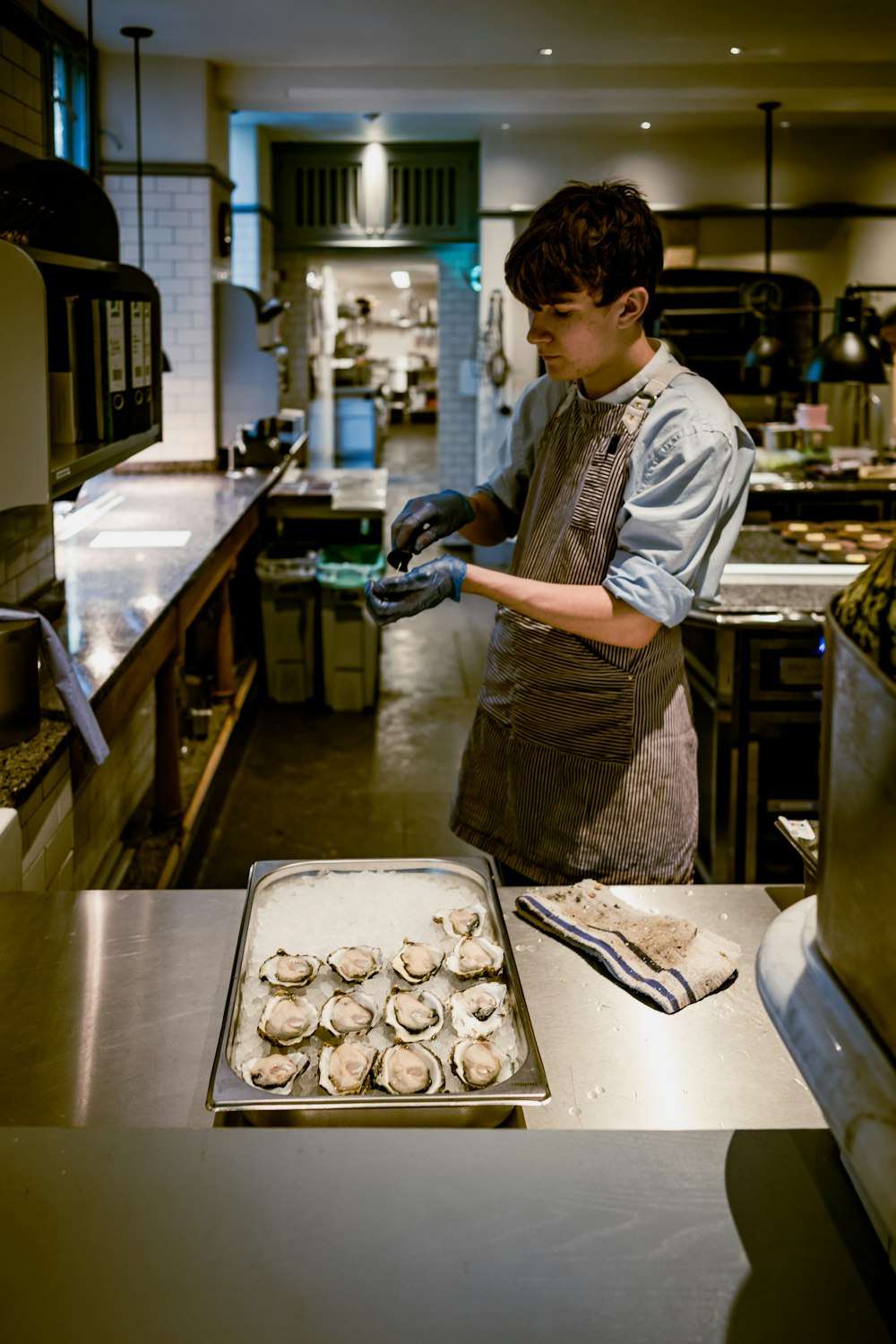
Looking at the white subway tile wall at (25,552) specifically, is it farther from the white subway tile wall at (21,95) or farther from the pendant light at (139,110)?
the pendant light at (139,110)

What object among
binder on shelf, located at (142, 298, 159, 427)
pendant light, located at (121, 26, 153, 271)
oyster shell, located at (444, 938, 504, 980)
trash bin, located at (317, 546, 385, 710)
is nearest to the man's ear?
oyster shell, located at (444, 938, 504, 980)

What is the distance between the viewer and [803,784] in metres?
→ 3.77

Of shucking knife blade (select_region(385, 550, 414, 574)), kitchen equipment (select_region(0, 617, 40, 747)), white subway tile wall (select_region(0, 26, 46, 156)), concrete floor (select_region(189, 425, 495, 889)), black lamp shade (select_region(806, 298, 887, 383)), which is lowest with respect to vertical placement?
concrete floor (select_region(189, 425, 495, 889))

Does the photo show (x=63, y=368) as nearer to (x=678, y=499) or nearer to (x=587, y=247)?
(x=587, y=247)

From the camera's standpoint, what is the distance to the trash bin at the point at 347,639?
627 centimetres

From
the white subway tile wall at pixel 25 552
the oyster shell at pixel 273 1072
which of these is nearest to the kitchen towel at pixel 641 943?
the oyster shell at pixel 273 1072

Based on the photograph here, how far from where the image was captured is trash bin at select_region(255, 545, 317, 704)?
634 centimetres

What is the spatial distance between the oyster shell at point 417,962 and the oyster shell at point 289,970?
9 centimetres

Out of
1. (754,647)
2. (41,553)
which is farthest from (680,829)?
(41,553)

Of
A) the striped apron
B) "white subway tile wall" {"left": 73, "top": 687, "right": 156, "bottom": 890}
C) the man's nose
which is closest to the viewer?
the man's nose

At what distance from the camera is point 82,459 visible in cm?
287

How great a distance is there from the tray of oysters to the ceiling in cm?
524

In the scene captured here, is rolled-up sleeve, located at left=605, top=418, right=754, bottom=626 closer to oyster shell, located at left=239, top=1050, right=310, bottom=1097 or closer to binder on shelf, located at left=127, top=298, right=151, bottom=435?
oyster shell, located at left=239, top=1050, right=310, bottom=1097

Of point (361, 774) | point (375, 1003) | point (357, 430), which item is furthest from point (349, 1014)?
point (357, 430)
